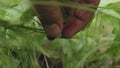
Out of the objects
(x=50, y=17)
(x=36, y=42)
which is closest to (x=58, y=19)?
(x=50, y=17)

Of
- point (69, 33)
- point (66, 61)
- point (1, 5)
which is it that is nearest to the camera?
point (1, 5)

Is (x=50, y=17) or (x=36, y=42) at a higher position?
(x=50, y=17)

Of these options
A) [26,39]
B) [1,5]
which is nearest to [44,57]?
[26,39]

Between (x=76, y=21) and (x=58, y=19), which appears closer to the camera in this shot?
(x=58, y=19)

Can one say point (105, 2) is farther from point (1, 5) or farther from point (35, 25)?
point (1, 5)

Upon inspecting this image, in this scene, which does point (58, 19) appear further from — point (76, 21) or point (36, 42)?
point (36, 42)

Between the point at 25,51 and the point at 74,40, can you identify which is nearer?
the point at 25,51
